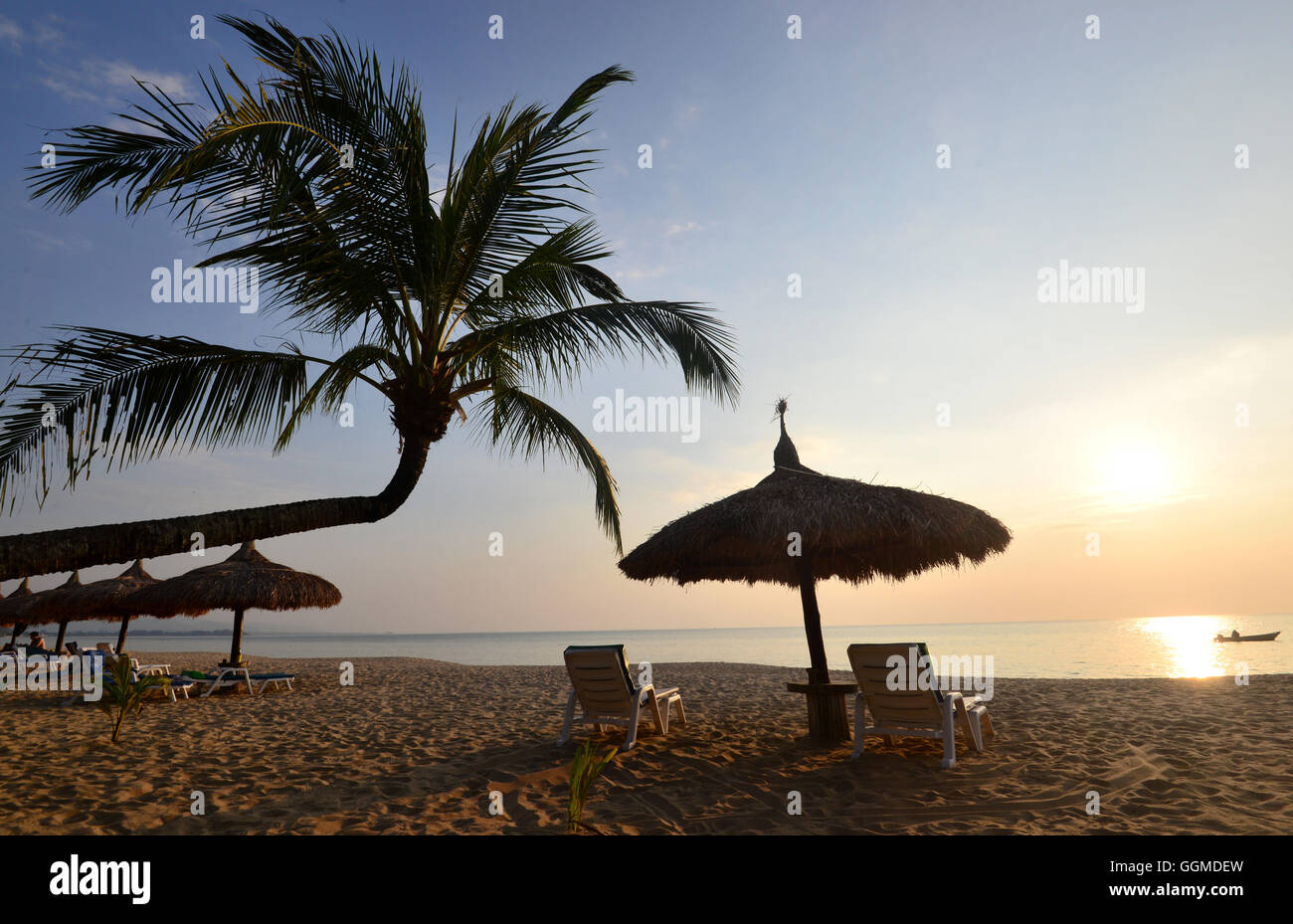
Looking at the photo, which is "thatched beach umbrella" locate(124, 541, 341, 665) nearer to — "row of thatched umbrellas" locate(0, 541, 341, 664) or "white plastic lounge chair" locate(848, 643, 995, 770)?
"row of thatched umbrellas" locate(0, 541, 341, 664)

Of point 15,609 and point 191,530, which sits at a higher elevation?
point 191,530

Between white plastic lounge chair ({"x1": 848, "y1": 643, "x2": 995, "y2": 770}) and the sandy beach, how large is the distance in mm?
204

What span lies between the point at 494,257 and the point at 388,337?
0.94 metres

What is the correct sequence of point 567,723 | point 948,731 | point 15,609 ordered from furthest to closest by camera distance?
point 15,609 → point 567,723 → point 948,731

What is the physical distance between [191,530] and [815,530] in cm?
415

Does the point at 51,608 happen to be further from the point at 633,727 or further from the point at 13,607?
the point at 633,727

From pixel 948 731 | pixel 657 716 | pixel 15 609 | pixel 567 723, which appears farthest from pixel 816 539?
pixel 15 609

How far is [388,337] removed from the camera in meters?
4.66

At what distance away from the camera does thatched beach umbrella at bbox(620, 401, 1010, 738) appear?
18.0 feet

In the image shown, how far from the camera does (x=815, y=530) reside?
5.44m

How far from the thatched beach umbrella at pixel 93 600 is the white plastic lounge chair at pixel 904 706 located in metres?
13.2

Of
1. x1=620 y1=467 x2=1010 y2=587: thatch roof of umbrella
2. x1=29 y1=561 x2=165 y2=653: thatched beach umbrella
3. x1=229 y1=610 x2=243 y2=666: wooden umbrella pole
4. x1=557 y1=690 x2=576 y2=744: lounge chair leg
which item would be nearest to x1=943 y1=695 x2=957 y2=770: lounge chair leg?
x1=620 y1=467 x2=1010 y2=587: thatch roof of umbrella
